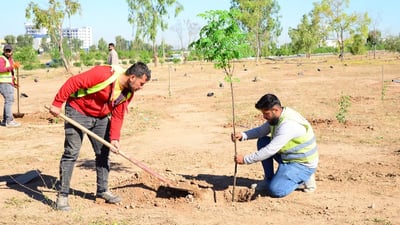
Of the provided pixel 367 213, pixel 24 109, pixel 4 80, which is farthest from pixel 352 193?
pixel 24 109

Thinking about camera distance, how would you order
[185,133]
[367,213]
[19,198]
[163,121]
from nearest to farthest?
1. [367,213]
2. [19,198]
3. [185,133]
4. [163,121]

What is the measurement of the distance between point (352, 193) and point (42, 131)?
6.85 meters

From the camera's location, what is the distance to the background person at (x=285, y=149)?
4859 millimetres

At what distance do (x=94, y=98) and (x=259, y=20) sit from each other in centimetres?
4689

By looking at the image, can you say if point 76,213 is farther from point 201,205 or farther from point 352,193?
point 352,193

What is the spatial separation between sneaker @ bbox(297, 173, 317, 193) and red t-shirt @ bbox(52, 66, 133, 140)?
88.1 inches

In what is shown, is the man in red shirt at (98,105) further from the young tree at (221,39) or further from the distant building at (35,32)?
the distant building at (35,32)

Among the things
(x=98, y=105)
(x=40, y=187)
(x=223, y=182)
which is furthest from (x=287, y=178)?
(x=40, y=187)

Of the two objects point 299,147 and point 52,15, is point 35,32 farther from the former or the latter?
point 299,147

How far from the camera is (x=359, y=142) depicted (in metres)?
8.00

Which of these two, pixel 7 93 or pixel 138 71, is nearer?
pixel 138 71

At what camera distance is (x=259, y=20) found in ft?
163

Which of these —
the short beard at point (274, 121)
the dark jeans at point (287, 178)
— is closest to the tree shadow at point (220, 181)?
the dark jeans at point (287, 178)

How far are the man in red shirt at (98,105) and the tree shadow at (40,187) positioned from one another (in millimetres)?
488
